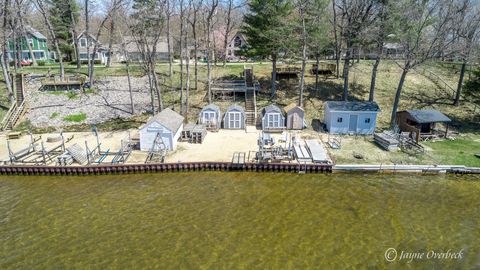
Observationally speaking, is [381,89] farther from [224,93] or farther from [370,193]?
[370,193]

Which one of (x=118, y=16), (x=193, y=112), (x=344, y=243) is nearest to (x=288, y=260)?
(x=344, y=243)

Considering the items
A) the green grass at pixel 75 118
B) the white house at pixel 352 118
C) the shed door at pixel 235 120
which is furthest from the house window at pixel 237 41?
the green grass at pixel 75 118

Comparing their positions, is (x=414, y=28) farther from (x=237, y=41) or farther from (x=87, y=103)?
(x=237, y=41)

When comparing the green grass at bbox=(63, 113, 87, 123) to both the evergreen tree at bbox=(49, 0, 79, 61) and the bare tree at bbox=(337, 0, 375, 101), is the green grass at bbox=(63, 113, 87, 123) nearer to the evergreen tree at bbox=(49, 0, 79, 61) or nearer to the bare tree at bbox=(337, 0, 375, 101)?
the evergreen tree at bbox=(49, 0, 79, 61)

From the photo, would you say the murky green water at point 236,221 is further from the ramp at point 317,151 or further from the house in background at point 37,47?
the house in background at point 37,47

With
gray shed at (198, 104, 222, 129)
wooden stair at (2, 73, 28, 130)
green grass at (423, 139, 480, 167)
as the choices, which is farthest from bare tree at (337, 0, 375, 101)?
wooden stair at (2, 73, 28, 130)

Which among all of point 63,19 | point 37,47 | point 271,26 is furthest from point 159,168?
point 37,47
